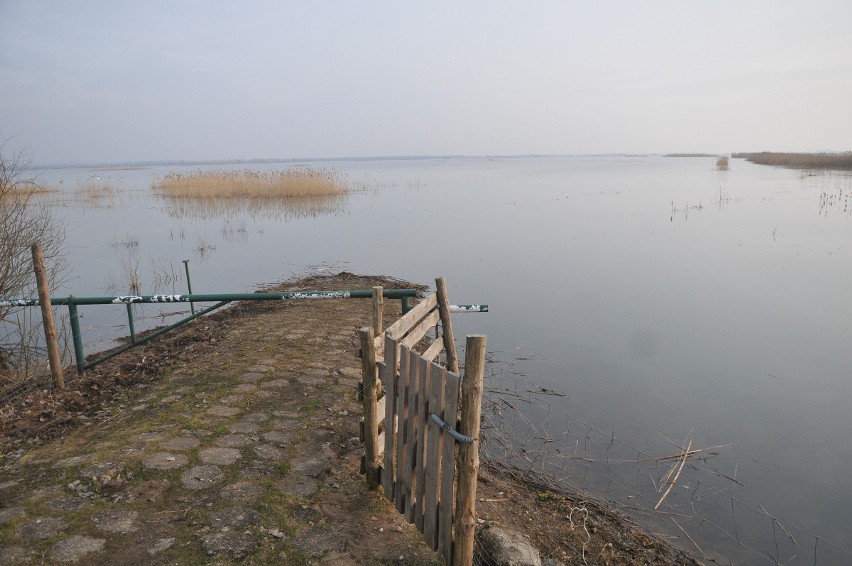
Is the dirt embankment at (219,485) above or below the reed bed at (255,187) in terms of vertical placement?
below

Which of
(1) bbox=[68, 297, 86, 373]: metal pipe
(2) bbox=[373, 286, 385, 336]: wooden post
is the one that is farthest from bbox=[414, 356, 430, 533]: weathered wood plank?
(1) bbox=[68, 297, 86, 373]: metal pipe

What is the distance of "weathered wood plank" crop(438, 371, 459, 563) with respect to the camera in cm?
304

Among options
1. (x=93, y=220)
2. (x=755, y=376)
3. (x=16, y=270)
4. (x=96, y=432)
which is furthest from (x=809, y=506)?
(x=93, y=220)

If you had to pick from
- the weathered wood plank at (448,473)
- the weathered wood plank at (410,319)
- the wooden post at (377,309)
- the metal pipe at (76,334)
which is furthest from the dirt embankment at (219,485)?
the weathered wood plank at (410,319)

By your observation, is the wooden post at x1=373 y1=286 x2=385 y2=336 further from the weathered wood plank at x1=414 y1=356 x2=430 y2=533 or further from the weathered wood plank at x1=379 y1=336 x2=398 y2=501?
the weathered wood plank at x1=414 y1=356 x2=430 y2=533

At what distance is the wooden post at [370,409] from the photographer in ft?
13.3

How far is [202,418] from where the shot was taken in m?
5.16

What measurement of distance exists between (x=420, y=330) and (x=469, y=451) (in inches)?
A: 63.4

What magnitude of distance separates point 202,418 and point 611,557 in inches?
144

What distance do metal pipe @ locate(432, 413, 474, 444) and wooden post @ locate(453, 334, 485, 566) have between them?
25 millimetres

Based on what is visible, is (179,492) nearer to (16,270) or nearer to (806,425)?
(16,270)

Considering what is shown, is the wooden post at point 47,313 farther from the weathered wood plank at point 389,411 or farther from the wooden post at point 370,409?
the weathered wood plank at point 389,411

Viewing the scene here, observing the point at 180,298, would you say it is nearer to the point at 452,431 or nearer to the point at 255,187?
the point at 452,431

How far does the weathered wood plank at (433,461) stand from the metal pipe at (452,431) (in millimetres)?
34
